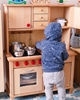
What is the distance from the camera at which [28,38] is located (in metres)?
2.83

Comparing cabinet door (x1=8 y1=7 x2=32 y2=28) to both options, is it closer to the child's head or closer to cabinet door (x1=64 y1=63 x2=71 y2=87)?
the child's head

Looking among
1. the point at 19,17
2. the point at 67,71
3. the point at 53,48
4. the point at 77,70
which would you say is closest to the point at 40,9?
the point at 19,17

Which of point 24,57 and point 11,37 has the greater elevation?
point 11,37

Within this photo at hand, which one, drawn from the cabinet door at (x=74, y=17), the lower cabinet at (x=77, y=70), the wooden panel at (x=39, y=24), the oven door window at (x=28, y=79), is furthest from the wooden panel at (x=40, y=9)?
the lower cabinet at (x=77, y=70)

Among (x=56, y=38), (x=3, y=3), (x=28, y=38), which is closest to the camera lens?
(x=56, y=38)

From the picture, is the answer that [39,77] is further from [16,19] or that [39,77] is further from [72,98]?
[16,19]

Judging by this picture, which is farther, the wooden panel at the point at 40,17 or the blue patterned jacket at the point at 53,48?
the wooden panel at the point at 40,17

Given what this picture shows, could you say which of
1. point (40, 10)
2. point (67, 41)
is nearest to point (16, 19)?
point (40, 10)

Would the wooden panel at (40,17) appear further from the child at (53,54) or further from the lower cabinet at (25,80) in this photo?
the lower cabinet at (25,80)

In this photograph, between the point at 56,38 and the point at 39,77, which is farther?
the point at 39,77

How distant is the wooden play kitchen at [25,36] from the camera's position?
245 centimetres

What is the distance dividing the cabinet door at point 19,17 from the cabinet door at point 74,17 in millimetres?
571

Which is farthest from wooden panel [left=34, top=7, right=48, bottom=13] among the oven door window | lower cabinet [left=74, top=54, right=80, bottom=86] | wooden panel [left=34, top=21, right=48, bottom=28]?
lower cabinet [left=74, top=54, right=80, bottom=86]

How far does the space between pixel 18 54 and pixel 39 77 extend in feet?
1.36
